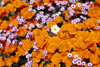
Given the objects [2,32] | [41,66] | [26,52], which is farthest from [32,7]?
[41,66]

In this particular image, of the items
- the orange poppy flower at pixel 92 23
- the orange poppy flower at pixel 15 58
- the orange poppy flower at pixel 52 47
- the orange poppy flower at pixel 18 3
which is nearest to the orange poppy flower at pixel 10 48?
the orange poppy flower at pixel 15 58

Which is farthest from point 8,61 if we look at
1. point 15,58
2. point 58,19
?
point 58,19

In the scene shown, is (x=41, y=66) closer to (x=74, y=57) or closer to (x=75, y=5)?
(x=74, y=57)

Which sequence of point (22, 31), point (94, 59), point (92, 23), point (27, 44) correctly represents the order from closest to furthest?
point (94, 59) < point (92, 23) < point (27, 44) < point (22, 31)

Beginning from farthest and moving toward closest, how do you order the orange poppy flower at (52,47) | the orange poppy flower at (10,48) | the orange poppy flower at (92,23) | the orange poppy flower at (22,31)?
the orange poppy flower at (22,31) < the orange poppy flower at (10,48) < the orange poppy flower at (92,23) < the orange poppy flower at (52,47)

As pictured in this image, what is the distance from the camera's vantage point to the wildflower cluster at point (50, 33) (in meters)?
2.61

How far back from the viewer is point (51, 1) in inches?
129

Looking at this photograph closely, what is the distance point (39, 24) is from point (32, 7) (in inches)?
17.7

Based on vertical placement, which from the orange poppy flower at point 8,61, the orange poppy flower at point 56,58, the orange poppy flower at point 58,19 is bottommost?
the orange poppy flower at point 56,58

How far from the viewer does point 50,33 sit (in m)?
2.99

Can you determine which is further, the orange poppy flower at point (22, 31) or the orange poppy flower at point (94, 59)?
the orange poppy flower at point (22, 31)

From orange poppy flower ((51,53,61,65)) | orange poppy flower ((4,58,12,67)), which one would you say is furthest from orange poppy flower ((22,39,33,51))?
orange poppy flower ((51,53,61,65))

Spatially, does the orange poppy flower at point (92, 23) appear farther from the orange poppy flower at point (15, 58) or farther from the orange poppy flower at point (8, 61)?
the orange poppy flower at point (8, 61)

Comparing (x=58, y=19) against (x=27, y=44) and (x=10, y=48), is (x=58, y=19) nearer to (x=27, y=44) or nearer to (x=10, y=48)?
(x=27, y=44)
